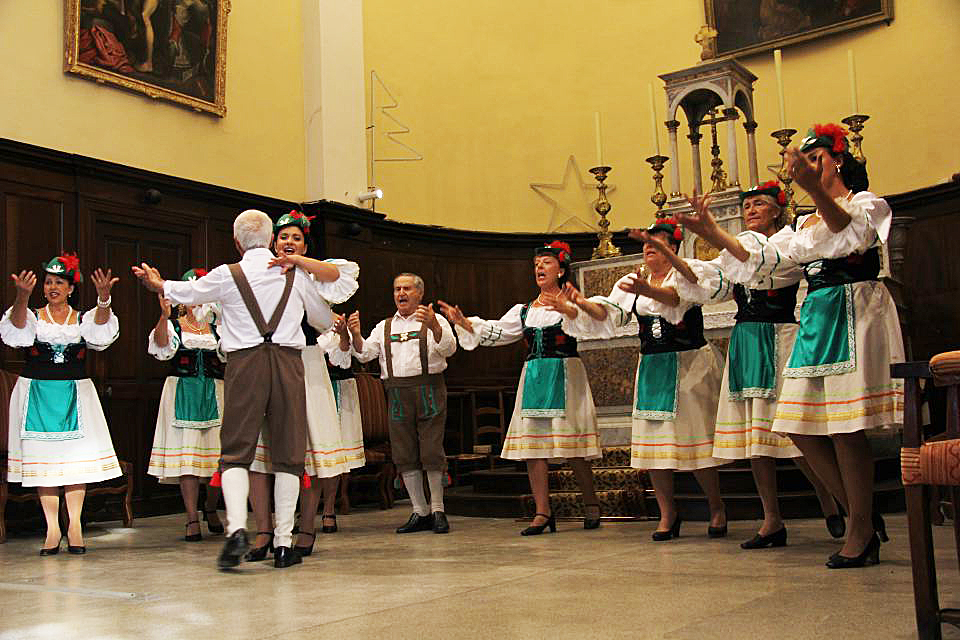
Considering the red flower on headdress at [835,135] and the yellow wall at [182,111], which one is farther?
the yellow wall at [182,111]

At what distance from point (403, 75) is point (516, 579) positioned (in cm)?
765

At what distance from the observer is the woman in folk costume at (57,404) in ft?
18.4

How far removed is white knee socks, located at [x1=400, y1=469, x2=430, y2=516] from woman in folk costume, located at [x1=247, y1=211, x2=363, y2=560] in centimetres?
103

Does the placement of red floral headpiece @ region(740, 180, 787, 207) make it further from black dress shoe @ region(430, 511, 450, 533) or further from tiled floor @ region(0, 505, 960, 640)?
black dress shoe @ region(430, 511, 450, 533)

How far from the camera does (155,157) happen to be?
8375mm

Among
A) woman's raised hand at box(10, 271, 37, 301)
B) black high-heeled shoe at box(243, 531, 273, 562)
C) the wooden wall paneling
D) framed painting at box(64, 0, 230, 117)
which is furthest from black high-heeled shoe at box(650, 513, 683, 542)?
framed painting at box(64, 0, 230, 117)

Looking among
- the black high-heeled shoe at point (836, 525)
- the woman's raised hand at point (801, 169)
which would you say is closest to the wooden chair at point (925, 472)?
the woman's raised hand at point (801, 169)

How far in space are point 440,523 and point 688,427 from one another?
1.69 metres

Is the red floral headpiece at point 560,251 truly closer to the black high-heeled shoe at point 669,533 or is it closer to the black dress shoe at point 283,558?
the black high-heeled shoe at point 669,533

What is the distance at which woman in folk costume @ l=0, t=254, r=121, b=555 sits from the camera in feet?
18.4

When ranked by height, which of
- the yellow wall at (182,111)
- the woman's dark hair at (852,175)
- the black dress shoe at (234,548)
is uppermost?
the yellow wall at (182,111)


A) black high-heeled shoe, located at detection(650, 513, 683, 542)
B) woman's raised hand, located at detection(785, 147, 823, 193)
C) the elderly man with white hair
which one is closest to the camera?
woman's raised hand, located at detection(785, 147, 823, 193)

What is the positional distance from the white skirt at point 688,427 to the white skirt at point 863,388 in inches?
49.2

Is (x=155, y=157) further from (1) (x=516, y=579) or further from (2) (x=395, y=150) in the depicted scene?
(1) (x=516, y=579)
